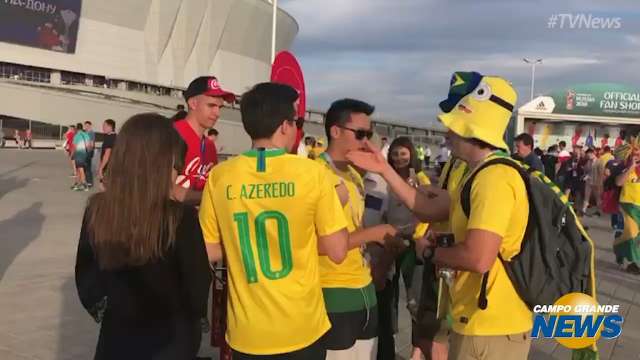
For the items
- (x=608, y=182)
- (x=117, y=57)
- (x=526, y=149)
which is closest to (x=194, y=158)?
(x=526, y=149)

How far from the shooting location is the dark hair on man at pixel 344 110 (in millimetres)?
3209

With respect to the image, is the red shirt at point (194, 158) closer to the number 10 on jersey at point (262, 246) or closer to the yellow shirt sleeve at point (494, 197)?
the number 10 on jersey at point (262, 246)

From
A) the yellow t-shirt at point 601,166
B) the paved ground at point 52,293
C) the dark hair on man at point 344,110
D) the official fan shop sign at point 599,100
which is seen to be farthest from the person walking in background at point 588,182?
the official fan shop sign at point 599,100

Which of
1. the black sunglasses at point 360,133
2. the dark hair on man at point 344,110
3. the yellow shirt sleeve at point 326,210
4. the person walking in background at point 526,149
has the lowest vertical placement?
the yellow shirt sleeve at point 326,210

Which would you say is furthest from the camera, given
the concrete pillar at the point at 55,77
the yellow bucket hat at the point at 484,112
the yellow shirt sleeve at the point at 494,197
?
the concrete pillar at the point at 55,77

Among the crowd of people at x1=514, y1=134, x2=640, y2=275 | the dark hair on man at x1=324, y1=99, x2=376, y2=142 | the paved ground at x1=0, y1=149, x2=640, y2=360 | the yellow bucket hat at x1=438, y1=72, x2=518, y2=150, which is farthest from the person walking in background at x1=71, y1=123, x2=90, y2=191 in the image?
the yellow bucket hat at x1=438, y1=72, x2=518, y2=150

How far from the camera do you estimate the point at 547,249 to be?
2.31 meters

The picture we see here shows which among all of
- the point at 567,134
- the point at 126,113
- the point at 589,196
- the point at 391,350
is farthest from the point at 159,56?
the point at 391,350

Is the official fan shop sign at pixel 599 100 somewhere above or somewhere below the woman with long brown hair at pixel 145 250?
above

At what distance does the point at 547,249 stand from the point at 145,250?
1565 mm

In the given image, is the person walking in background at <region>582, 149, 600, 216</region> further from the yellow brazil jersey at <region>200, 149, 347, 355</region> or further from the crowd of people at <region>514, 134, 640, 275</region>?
the yellow brazil jersey at <region>200, 149, 347, 355</region>

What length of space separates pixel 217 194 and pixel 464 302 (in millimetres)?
1150

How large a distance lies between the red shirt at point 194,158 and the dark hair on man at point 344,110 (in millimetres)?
1041

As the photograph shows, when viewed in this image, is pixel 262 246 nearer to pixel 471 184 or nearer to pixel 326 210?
pixel 326 210
